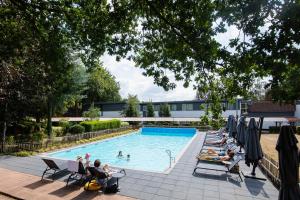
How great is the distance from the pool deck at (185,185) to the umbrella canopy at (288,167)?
269 cm

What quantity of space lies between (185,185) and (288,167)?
4459mm

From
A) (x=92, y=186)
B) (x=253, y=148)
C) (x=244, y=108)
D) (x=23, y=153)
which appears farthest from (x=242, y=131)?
(x=244, y=108)

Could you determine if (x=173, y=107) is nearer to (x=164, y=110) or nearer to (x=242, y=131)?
(x=164, y=110)

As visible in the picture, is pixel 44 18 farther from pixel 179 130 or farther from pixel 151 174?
pixel 179 130

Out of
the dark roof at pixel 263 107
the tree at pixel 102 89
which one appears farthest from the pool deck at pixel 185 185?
the tree at pixel 102 89

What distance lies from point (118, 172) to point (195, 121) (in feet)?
100

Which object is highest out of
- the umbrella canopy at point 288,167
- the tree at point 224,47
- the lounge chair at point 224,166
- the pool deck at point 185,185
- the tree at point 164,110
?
the tree at point 224,47

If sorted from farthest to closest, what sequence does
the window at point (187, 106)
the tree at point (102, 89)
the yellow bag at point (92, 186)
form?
the tree at point (102, 89)
the window at point (187, 106)
the yellow bag at point (92, 186)

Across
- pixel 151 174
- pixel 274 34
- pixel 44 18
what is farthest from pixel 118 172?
pixel 274 34

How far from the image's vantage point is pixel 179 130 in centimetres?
3488

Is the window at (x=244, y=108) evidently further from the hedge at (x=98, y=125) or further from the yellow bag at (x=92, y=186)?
the yellow bag at (x=92, y=186)

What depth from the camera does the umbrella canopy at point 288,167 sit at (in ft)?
19.5

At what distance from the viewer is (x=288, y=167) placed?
6.13 m

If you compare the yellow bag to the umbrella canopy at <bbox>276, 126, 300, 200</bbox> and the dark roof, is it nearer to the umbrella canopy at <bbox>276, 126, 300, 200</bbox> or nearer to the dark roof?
the umbrella canopy at <bbox>276, 126, 300, 200</bbox>
